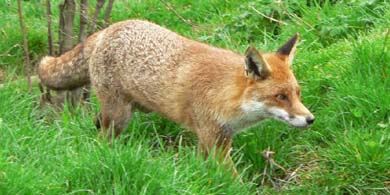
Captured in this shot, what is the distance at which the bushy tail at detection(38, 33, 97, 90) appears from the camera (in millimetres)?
6801

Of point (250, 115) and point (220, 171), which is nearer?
point (220, 171)

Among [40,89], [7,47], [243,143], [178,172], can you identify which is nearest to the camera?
[178,172]

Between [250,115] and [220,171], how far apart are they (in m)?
0.76

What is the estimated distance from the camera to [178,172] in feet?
17.4

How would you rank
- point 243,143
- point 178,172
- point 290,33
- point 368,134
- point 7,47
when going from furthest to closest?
1. point 7,47
2. point 290,33
3. point 243,143
4. point 368,134
5. point 178,172

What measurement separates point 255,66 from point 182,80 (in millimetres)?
641

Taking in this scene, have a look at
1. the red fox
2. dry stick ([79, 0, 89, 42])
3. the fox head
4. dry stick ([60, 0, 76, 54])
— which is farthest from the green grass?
dry stick ([79, 0, 89, 42])

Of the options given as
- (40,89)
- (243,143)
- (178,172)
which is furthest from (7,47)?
(178,172)

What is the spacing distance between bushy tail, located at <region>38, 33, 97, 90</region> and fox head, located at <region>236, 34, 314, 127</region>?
1.41 meters

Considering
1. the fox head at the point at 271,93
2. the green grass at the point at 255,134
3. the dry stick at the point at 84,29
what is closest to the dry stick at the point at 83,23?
the dry stick at the point at 84,29

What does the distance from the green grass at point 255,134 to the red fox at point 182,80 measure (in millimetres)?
195

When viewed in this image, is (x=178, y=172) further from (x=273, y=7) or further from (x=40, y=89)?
(x=273, y=7)

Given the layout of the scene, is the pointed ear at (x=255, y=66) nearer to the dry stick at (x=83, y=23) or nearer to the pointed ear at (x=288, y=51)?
the pointed ear at (x=288, y=51)

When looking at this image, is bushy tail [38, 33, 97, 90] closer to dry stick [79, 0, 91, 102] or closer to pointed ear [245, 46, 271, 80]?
dry stick [79, 0, 91, 102]
